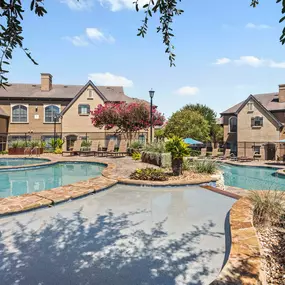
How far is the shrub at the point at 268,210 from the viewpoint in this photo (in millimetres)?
4133

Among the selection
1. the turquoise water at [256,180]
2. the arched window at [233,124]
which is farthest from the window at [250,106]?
the turquoise water at [256,180]

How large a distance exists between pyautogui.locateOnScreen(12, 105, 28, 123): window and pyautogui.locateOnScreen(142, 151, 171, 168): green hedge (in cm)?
1979

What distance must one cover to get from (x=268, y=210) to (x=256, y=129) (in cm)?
2562

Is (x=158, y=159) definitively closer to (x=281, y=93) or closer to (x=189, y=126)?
(x=189, y=126)

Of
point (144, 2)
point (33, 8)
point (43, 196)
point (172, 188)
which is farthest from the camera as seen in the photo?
point (172, 188)

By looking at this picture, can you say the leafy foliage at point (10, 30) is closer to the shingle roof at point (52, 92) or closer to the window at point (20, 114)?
the shingle roof at point (52, 92)

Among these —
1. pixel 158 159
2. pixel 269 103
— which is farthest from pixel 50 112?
pixel 269 103

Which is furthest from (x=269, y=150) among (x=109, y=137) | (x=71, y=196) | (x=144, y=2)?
(x=144, y=2)

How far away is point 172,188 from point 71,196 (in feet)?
10.1

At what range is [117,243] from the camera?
3.51 m

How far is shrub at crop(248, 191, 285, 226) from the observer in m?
4.13

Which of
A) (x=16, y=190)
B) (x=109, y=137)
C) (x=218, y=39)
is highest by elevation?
(x=218, y=39)

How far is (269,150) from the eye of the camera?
26.0 m

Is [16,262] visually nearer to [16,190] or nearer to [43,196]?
[43,196]
